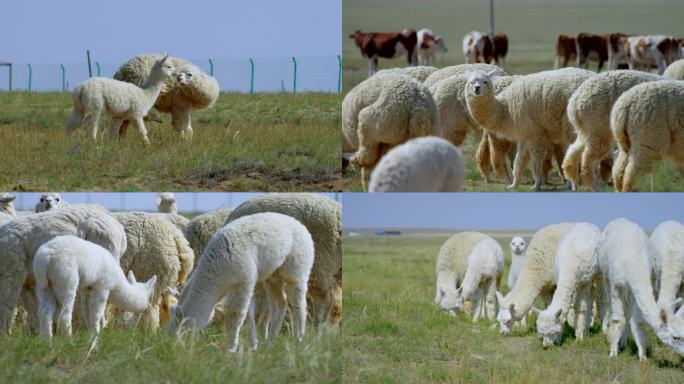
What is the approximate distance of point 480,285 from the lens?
1562 cm

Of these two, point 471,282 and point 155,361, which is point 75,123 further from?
point 155,361

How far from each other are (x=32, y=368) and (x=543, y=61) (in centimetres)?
2562

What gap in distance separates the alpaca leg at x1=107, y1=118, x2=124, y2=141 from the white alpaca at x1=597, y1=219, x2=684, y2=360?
248 inches

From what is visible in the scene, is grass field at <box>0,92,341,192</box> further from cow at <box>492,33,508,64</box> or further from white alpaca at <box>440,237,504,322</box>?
cow at <box>492,33,508,64</box>

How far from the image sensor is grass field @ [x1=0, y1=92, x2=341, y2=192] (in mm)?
13250

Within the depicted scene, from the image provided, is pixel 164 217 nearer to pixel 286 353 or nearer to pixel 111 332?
pixel 111 332

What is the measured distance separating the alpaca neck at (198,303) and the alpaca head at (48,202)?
10.4 ft

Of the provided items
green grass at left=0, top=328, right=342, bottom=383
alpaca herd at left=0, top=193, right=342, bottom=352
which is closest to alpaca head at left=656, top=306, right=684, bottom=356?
green grass at left=0, top=328, right=342, bottom=383

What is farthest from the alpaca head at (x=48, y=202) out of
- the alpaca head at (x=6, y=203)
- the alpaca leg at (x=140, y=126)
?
the alpaca leg at (x=140, y=126)

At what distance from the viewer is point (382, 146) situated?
437 inches

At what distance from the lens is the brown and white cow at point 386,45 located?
30.8 metres

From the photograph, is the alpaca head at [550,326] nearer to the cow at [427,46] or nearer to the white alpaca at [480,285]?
the white alpaca at [480,285]

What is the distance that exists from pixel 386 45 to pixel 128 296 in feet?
69.6

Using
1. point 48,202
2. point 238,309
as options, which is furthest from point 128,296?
point 48,202
